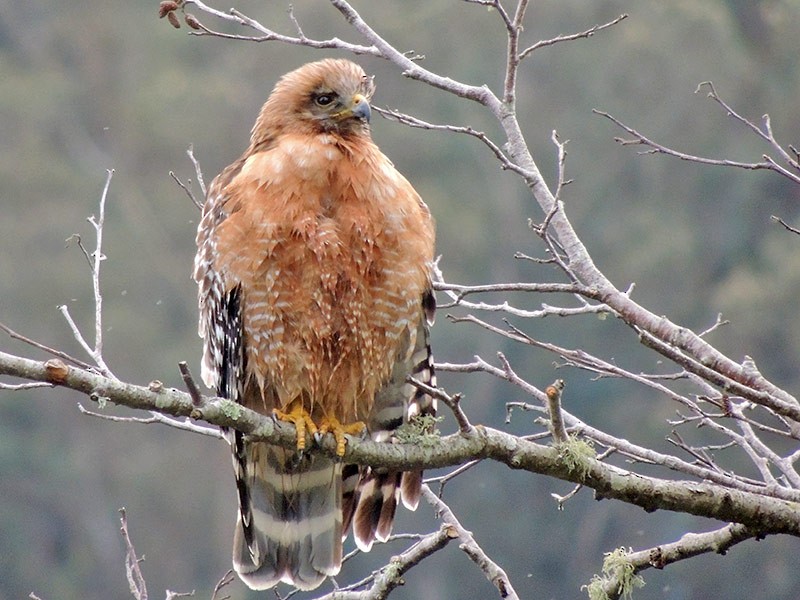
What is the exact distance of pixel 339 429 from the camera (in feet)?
12.6

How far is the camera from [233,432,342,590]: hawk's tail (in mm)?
4160

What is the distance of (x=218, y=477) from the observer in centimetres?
2008

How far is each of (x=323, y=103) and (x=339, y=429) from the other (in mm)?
1178

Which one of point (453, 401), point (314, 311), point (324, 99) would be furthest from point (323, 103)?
point (453, 401)

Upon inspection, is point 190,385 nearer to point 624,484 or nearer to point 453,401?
point 453,401

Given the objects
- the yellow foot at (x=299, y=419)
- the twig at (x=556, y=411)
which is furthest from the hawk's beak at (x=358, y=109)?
the twig at (x=556, y=411)

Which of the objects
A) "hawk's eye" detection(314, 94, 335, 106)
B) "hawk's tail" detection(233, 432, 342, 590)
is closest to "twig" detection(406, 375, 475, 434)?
"hawk's tail" detection(233, 432, 342, 590)

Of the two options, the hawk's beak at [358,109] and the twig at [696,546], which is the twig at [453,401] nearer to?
the twig at [696,546]

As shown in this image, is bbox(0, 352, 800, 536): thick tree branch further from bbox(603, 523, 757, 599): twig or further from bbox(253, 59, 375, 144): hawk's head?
bbox(253, 59, 375, 144): hawk's head

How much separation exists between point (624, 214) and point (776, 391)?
56.1 ft

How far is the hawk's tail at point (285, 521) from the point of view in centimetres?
416

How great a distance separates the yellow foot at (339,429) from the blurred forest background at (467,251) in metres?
13.0

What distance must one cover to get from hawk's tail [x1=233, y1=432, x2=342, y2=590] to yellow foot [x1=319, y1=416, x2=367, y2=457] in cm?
A: 20

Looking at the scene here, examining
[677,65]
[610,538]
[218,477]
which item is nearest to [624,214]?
[677,65]
